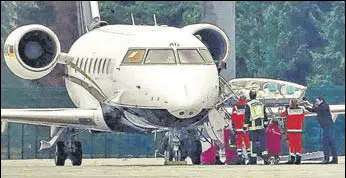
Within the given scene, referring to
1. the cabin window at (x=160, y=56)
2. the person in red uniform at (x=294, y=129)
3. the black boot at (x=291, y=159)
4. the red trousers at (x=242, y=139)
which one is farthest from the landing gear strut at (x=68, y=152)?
the black boot at (x=291, y=159)

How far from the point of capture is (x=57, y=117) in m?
33.1

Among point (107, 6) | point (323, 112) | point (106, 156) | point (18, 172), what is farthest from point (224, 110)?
point (107, 6)

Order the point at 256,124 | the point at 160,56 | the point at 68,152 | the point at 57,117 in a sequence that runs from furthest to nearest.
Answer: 1. the point at 68,152
2. the point at 57,117
3. the point at 256,124
4. the point at 160,56

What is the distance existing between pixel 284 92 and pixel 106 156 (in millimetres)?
9566

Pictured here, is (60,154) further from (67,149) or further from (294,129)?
(294,129)

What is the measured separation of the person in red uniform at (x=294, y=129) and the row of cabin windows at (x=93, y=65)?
3.87 m

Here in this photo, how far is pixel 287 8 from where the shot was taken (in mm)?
62250

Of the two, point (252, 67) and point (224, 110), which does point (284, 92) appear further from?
point (252, 67)

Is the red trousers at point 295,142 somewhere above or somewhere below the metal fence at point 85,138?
below

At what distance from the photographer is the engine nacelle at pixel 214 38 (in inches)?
1398

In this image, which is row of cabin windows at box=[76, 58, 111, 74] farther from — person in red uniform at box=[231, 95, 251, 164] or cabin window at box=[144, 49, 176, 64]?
person in red uniform at box=[231, 95, 251, 164]

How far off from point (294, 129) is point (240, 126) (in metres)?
1.18

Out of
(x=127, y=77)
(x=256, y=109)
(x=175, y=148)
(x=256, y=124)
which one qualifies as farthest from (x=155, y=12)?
(x=175, y=148)

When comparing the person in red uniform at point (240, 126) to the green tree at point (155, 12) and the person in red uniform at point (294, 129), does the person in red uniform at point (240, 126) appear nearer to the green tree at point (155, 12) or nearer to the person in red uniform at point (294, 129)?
the person in red uniform at point (294, 129)
